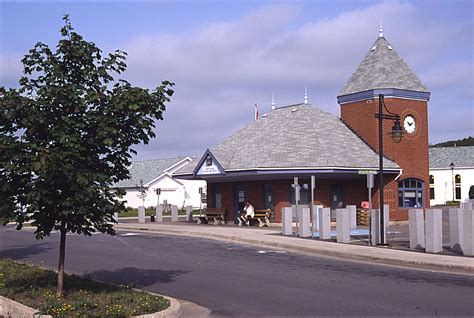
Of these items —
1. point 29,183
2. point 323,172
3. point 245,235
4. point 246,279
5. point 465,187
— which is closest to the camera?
point 29,183

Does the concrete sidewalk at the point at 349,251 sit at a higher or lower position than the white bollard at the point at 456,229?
lower

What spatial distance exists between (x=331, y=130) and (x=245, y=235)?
1311 centimetres

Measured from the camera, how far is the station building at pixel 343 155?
34438 millimetres

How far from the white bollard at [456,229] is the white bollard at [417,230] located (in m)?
0.95

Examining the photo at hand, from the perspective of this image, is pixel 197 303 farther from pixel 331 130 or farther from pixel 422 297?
pixel 331 130

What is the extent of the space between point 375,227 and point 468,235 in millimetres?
4170

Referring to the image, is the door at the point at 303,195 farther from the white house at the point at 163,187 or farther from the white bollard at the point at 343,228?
the white house at the point at 163,187

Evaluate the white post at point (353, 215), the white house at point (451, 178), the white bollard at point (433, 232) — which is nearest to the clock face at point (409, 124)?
the white post at point (353, 215)

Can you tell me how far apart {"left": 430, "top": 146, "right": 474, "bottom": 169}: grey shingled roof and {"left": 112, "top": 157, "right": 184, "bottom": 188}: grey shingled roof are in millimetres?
30478

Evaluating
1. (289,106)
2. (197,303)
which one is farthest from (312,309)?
(289,106)

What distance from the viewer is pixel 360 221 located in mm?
34875

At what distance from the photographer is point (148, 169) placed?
7881cm

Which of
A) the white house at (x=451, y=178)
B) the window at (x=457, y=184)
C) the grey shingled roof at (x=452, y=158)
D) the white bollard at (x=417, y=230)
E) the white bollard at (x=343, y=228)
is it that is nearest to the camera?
the white bollard at (x=417, y=230)

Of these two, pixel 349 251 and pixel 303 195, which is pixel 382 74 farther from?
pixel 349 251
